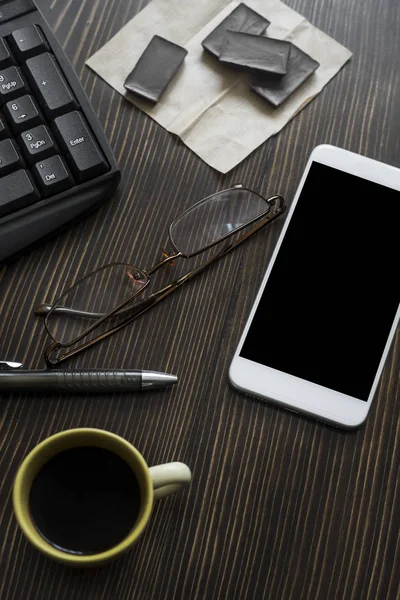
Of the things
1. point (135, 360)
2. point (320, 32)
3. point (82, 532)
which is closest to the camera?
point (82, 532)

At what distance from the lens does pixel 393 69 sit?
2.24ft

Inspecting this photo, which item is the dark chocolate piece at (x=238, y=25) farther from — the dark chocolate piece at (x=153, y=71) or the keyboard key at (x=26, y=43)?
the keyboard key at (x=26, y=43)

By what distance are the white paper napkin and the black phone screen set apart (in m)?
0.10

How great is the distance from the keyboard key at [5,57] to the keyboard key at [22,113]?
0.04m

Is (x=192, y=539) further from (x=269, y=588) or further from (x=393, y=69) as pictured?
(x=393, y=69)

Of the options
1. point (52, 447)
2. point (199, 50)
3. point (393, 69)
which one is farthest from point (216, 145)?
point (52, 447)

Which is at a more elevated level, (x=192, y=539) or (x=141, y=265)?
(x=141, y=265)

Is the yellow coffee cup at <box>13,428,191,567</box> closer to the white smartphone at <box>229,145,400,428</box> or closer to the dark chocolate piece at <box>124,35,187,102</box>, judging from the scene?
the white smartphone at <box>229,145,400,428</box>

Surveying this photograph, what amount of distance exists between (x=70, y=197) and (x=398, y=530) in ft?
1.36

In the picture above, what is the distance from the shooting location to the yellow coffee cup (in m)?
0.45

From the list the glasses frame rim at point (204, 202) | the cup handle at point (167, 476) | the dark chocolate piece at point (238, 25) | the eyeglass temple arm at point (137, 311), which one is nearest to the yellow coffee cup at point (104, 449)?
the cup handle at point (167, 476)

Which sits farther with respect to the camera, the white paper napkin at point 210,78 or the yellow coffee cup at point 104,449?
the white paper napkin at point 210,78

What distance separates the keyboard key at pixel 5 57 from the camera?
0.60m

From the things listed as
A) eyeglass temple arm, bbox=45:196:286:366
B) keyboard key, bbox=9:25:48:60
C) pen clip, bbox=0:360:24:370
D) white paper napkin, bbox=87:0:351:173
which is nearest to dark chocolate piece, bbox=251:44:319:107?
white paper napkin, bbox=87:0:351:173
